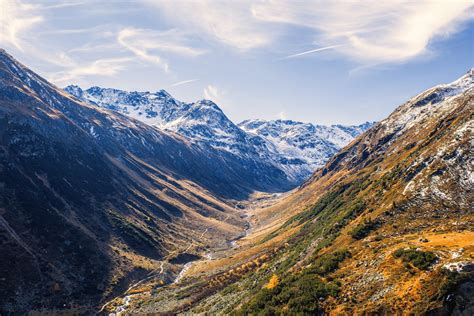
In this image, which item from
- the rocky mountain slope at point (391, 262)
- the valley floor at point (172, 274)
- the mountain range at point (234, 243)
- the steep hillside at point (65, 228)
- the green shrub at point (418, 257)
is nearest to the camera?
the rocky mountain slope at point (391, 262)

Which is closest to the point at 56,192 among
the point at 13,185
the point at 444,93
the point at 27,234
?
the point at 13,185

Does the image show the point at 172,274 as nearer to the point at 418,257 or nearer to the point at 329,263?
the point at 329,263

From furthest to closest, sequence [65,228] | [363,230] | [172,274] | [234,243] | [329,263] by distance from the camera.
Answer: [234,243] → [172,274] → [65,228] → [363,230] → [329,263]

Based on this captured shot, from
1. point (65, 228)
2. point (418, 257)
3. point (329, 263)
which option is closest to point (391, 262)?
point (418, 257)

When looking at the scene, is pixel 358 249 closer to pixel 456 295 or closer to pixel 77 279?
pixel 456 295

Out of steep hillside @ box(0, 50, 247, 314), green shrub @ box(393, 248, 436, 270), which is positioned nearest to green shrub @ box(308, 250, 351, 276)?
green shrub @ box(393, 248, 436, 270)

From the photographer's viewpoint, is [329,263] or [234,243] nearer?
[329,263]

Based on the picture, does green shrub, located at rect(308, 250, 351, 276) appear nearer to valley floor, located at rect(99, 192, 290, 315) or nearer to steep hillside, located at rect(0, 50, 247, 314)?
valley floor, located at rect(99, 192, 290, 315)

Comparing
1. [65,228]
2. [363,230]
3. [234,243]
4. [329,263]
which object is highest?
[65,228]

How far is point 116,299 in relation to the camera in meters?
97.0

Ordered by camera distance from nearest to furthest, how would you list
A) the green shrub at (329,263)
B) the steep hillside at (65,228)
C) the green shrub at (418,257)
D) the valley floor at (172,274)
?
the green shrub at (418,257) < the green shrub at (329,263) < the steep hillside at (65,228) < the valley floor at (172,274)

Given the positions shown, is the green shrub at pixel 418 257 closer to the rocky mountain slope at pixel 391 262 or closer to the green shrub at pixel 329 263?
the rocky mountain slope at pixel 391 262

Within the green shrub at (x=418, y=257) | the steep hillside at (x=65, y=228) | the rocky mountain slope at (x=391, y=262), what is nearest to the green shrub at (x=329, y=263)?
the rocky mountain slope at (x=391, y=262)

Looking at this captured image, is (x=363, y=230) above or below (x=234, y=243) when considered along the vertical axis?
above
